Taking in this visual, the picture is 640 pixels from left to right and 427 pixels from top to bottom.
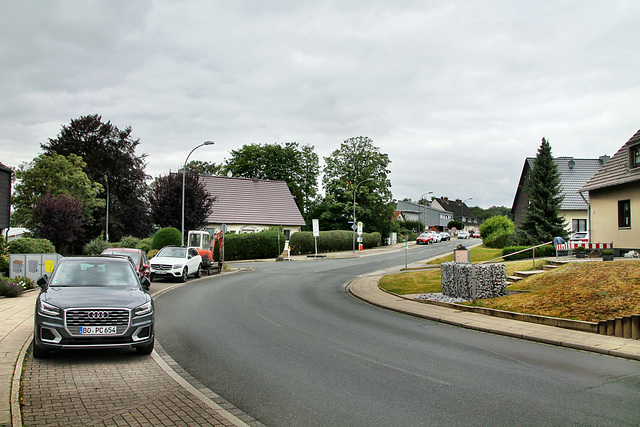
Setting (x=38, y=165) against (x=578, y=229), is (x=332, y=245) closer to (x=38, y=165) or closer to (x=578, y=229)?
(x=578, y=229)

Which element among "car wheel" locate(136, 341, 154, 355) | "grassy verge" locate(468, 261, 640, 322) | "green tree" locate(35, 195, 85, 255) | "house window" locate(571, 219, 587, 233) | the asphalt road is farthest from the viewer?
"house window" locate(571, 219, 587, 233)

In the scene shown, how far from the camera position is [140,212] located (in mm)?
52375

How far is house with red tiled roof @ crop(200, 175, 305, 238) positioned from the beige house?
1262 inches

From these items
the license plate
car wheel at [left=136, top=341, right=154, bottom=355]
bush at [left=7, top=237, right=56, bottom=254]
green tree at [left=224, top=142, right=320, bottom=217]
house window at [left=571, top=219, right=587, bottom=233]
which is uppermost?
green tree at [left=224, top=142, right=320, bottom=217]

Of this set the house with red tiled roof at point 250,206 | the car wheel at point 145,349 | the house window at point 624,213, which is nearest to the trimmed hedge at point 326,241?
the house with red tiled roof at point 250,206

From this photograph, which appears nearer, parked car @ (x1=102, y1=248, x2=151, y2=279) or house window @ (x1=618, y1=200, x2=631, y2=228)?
parked car @ (x1=102, y1=248, x2=151, y2=279)

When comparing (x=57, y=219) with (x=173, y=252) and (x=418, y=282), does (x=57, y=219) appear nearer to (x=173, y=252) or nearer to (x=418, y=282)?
(x=173, y=252)

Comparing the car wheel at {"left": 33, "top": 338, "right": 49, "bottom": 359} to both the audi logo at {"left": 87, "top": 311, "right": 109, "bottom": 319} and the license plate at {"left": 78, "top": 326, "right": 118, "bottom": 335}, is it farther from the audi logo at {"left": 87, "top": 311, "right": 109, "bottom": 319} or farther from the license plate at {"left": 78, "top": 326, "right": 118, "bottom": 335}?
the audi logo at {"left": 87, "top": 311, "right": 109, "bottom": 319}

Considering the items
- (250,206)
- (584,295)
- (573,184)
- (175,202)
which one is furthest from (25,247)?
(573,184)

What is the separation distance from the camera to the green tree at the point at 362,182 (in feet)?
208

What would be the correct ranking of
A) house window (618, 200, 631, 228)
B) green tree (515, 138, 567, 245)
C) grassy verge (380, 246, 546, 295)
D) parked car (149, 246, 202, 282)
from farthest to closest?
green tree (515, 138, 567, 245) < house window (618, 200, 631, 228) < parked car (149, 246, 202, 282) < grassy verge (380, 246, 546, 295)

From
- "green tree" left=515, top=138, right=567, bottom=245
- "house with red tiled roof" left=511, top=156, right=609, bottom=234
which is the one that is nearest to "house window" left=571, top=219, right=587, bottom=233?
"house with red tiled roof" left=511, top=156, right=609, bottom=234

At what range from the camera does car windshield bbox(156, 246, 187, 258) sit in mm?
23391

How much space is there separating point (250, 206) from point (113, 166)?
14.9 metres
